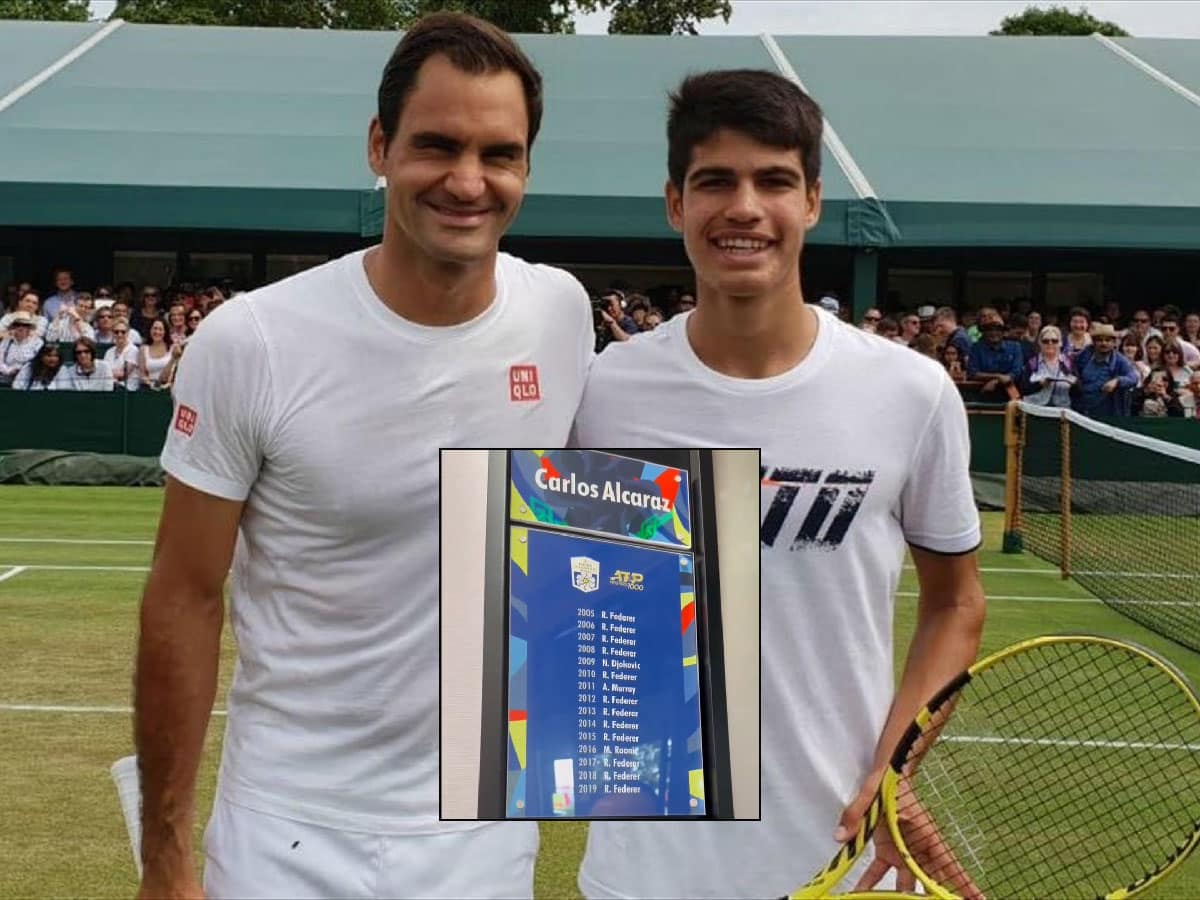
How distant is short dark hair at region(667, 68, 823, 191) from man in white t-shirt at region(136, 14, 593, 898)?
A: 10.6 inches

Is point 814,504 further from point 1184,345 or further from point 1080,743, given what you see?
point 1184,345

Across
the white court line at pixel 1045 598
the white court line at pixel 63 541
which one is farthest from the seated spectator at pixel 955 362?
the white court line at pixel 63 541

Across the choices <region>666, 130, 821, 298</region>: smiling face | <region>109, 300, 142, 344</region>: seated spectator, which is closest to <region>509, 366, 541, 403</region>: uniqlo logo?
<region>666, 130, 821, 298</region>: smiling face

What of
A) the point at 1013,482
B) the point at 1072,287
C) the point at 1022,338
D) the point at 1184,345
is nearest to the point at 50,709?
the point at 1013,482

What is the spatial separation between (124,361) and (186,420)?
16.9 m

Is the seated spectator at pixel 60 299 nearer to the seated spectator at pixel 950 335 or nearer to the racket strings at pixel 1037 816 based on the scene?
the seated spectator at pixel 950 335

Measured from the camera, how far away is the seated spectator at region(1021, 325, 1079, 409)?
1819 cm

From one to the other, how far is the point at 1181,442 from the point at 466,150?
637 inches

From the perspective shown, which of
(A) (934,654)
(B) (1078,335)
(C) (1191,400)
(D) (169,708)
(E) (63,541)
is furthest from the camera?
(B) (1078,335)

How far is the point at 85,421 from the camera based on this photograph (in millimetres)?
19453

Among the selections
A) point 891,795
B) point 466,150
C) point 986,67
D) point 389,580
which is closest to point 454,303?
point 466,150

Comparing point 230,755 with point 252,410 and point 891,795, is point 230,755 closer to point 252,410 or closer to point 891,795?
point 252,410

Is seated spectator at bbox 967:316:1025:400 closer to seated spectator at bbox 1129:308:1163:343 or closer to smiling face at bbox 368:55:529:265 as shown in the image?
seated spectator at bbox 1129:308:1163:343

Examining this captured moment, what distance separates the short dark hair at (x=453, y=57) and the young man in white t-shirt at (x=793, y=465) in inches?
11.9
